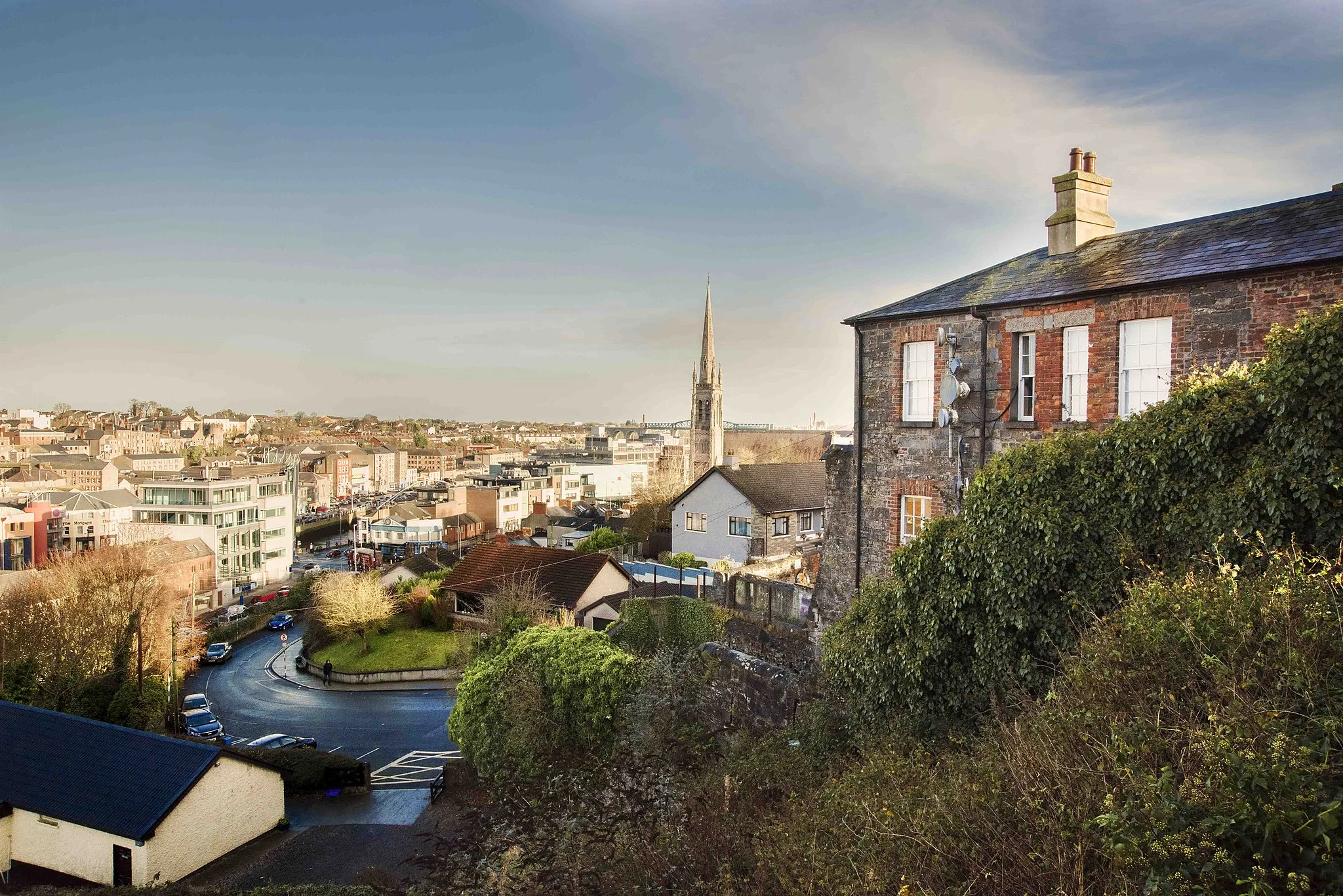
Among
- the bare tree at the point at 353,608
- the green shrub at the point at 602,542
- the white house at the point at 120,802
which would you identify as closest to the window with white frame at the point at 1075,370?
the white house at the point at 120,802

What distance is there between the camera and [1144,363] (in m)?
12.8

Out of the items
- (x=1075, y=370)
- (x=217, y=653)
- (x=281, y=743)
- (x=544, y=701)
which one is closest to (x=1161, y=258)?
(x=1075, y=370)

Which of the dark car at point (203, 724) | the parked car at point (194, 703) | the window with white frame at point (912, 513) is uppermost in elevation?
the window with white frame at point (912, 513)

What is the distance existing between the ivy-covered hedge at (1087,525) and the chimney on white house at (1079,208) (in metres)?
6.06

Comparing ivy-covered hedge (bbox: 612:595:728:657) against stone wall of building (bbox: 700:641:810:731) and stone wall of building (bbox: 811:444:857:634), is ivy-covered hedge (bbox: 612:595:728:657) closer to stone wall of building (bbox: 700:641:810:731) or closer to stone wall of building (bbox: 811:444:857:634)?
stone wall of building (bbox: 811:444:857:634)

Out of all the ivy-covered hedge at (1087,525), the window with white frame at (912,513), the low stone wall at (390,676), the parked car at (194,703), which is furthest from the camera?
the low stone wall at (390,676)

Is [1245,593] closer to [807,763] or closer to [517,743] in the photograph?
[807,763]

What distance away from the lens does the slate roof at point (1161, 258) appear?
1148 cm

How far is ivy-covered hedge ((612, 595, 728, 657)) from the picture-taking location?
2256 centimetres

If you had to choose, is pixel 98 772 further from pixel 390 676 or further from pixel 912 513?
pixel 912 513

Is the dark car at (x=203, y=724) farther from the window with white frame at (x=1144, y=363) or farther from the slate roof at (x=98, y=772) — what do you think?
the window with white frame at (x=1144, y=363)

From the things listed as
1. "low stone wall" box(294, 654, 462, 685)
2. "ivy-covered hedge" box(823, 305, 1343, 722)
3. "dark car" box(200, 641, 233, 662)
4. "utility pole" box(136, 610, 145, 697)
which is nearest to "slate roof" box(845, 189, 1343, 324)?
"ivy-covered hedge" box(823, 305, 1343, 722)

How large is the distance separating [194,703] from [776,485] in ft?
99.1

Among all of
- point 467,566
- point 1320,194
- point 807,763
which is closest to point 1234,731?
point 807,763
